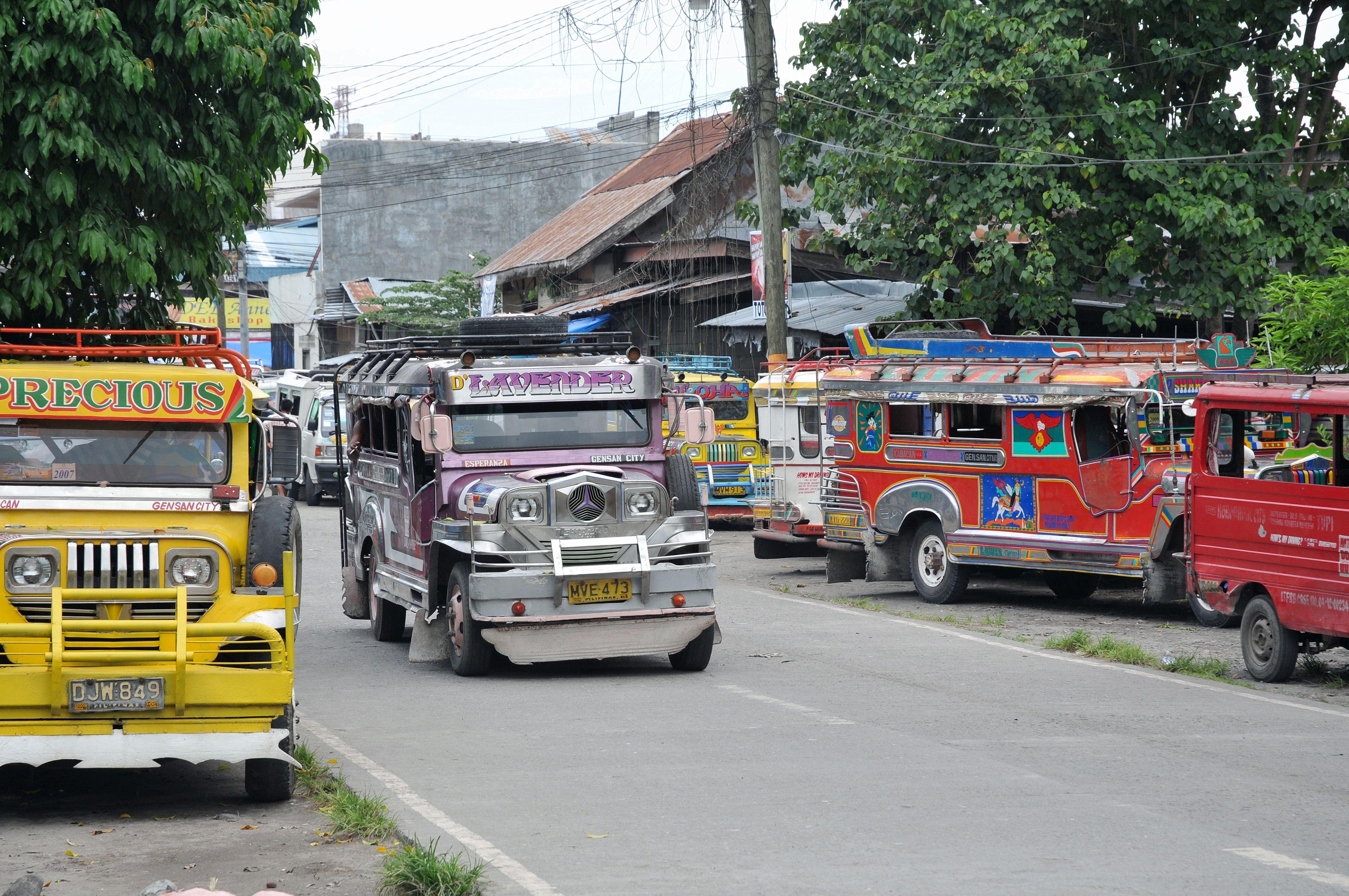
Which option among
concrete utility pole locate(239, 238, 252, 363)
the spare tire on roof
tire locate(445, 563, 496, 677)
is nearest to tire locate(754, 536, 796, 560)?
the spare tire on roof

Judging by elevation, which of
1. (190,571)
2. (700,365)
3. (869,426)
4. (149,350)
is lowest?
(190,571)

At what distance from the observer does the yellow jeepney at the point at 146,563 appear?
23.7 ft

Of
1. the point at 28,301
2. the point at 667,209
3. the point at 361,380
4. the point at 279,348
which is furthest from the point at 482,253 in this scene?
the point at 28,301

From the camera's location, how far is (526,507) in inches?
455

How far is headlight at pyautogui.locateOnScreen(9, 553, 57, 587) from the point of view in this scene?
819 cm

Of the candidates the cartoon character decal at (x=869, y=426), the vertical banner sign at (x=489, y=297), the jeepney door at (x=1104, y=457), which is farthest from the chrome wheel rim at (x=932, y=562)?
the vertical banner sign at (x=489, y=297)

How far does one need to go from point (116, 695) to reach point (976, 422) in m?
11.3

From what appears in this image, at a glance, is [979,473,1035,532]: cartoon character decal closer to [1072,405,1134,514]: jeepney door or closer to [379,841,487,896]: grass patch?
[1072,405,1134,514]: jeepney door

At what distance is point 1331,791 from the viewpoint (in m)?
7.90

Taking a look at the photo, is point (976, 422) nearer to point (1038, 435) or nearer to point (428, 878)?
point (1038, 435)

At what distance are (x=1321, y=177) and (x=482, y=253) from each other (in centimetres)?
3489

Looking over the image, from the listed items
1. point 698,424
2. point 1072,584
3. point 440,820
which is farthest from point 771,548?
point 440,820

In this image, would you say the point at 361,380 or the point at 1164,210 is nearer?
the point at 361,380

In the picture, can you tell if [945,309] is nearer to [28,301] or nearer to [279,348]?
[28,301]
